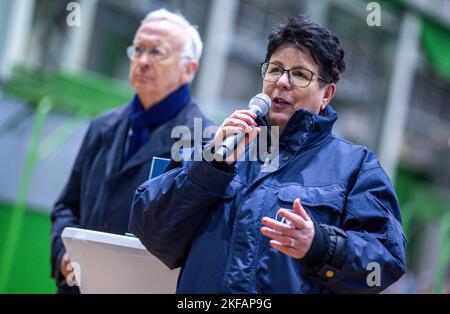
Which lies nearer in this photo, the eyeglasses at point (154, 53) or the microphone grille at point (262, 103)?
the microphone grille at point (262, 103)

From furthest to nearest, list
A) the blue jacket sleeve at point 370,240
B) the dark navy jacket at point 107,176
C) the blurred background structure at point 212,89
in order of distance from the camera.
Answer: the blurred background structure at point 212,89, the dark navy jacket at point 107,176, the blue jacket sleeve at point 370,240

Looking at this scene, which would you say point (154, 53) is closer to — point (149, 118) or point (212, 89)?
point (149, 118)

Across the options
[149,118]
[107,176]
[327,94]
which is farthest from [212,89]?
[327,94]

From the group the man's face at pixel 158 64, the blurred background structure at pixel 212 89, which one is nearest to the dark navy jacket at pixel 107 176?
the man's face at pixel 158 64

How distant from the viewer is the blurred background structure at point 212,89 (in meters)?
5.24

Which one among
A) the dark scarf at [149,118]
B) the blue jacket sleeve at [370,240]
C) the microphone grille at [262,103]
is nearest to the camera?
the blue jacket sleeve at [370,240]

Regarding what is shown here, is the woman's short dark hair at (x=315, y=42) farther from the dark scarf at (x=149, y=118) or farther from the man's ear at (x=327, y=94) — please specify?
the dark scarf at (x=149, y=118)

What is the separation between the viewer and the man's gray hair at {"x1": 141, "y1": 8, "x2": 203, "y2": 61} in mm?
2912

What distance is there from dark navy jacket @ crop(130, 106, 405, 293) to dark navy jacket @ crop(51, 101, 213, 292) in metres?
0.82

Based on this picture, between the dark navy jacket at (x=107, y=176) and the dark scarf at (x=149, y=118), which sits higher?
the dark scarf at (x=149, y=118)

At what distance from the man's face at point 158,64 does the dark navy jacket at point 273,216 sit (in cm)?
107

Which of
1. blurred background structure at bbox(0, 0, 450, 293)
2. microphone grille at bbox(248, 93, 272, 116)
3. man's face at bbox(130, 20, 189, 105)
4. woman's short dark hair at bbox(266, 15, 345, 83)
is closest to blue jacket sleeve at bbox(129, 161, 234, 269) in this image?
microphone grille at bbox(248, 93, 272, 116)

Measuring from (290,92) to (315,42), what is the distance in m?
0.16

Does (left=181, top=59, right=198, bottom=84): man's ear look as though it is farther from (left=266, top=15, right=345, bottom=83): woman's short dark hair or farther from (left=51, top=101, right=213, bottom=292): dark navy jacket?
(left=266, top=15, right=345, bottom=83): woman's short dark hair
